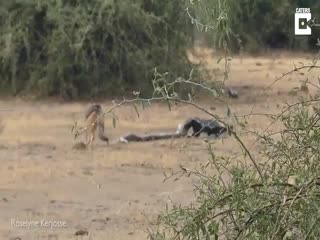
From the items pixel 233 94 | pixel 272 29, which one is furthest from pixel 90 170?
pixel 272 29

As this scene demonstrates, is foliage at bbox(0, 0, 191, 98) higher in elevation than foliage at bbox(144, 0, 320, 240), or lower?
lower

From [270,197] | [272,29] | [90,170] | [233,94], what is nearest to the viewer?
[270,197]

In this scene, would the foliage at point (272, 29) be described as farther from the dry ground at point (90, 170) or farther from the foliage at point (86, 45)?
the dry ground at point (90, 170)

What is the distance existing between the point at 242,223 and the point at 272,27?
27.3 m

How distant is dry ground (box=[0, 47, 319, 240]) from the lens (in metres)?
8.01

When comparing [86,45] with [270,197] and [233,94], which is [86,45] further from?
[270,197]

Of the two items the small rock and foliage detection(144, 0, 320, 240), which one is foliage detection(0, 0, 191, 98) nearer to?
the small rock

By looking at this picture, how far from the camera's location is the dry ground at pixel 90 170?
26.3ft

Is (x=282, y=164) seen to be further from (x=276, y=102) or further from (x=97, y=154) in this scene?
(x=276, y=102)

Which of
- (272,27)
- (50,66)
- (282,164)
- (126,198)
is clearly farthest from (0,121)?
(272,27)

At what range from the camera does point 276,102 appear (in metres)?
17.6

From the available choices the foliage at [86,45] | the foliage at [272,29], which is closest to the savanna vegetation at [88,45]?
the foliage at [86,45]

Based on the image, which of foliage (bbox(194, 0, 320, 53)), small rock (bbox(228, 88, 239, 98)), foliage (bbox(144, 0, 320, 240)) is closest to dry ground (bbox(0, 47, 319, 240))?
foliage (bbox(144, 0, 320, 240))

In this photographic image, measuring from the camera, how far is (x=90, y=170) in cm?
1045
